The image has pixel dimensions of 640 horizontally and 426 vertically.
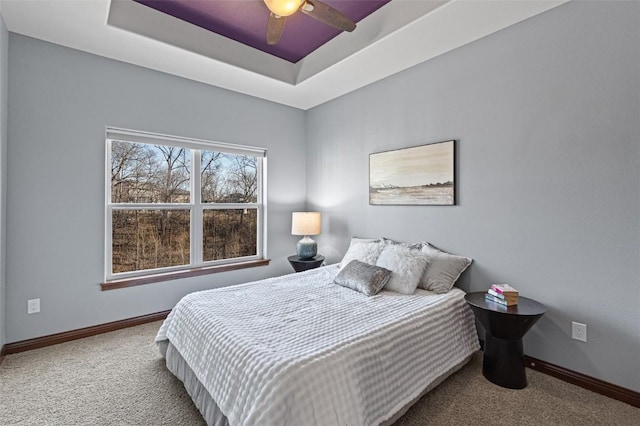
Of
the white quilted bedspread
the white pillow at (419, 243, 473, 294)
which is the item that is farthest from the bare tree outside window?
the white pillow at (419, 243, 473, 294)

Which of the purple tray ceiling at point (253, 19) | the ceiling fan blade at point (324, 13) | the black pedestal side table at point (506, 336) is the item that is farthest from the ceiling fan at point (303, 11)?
the black pedestal side table at point (506, 336)

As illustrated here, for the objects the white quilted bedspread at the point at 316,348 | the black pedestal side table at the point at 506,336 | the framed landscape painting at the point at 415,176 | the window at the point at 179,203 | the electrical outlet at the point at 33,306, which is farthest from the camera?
the window at the point at 179,203

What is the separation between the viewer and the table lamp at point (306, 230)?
12.3 feet

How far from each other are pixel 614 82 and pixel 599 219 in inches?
35.3

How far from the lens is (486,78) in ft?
8.15

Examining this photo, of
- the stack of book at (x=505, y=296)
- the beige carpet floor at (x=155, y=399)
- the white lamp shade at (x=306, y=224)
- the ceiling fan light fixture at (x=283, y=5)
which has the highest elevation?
the ceiling fan light fixture at (x=283, y=5)

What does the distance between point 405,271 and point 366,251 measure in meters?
0.55

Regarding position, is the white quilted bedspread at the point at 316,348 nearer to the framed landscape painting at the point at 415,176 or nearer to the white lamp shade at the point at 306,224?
the framed landscape painting at the point at 415,176

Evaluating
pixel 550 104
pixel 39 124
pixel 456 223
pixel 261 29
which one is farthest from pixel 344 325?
pixel 39 124

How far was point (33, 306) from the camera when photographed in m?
2.53

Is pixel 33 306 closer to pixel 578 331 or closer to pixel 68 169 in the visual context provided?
pixel 68 169

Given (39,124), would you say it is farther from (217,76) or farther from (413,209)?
(413,209)

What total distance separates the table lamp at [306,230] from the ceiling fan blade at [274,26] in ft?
6.84

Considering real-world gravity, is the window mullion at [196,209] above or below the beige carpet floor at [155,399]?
above
